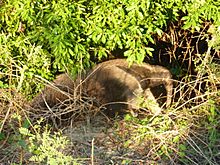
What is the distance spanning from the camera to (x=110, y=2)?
551 cm

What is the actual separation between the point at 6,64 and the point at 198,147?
7.16ft

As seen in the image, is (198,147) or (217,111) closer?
(198,147)

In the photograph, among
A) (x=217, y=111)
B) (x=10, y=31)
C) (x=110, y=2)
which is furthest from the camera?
(x=10, y=31)

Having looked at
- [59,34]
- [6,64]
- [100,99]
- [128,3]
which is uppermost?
[128,3]

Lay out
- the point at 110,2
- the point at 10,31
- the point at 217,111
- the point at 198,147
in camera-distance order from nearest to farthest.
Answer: the point at 198,147 < the point at 217,111 < the point at 110,2 < the point at 10,31

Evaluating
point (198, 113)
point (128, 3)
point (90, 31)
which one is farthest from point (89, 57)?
point (198, 113)

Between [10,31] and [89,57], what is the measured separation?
961mm

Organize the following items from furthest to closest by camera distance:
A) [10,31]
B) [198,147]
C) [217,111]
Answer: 1. [10,31]
2. [217,111]
3. [198,147]

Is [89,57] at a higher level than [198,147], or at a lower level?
higher

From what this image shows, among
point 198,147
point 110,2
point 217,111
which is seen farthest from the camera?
point 110,2

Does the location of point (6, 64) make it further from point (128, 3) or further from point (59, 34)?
point (128, 3)

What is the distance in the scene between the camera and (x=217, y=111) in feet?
16.9

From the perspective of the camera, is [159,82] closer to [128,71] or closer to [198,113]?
[128,71]

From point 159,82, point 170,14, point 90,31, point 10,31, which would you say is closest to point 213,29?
point 170,14
